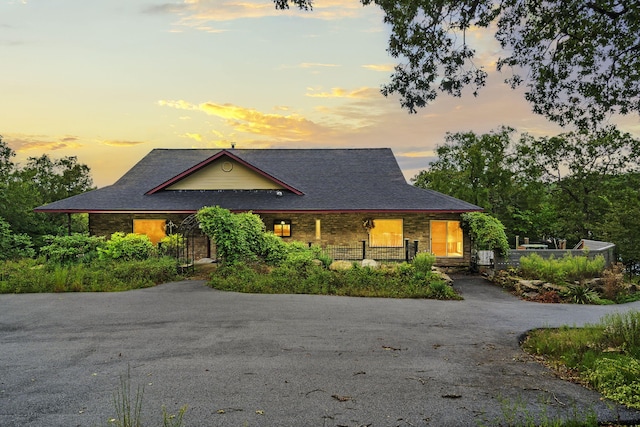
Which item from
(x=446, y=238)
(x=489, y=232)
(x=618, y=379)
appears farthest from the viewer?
(x=446, y=238)

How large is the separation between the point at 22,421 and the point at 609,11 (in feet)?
41.0

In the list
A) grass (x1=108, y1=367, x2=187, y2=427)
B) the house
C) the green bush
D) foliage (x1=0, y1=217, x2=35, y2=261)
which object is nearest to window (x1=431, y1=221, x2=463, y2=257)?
Answer: the house

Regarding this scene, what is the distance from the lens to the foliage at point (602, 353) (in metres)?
6.41

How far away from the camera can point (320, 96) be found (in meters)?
21.8

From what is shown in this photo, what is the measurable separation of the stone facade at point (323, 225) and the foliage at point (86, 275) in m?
5.57

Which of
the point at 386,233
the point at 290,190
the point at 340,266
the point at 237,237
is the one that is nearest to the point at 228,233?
the point at 237,237

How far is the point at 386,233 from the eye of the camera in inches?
942

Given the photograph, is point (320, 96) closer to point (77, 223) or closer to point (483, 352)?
point (483, 352)

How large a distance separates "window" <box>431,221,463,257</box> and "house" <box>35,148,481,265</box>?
0.05 metres

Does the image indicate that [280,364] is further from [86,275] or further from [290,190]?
[290,190]

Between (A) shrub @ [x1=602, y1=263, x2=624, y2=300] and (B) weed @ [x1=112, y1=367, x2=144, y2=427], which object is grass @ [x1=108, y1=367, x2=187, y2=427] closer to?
(B) weed @ [x1=112, y1=367, x2=144, y2=427]

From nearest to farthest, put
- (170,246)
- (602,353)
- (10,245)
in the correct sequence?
(602,353) → (170,246) → (10,245)

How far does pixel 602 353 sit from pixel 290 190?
18.3m

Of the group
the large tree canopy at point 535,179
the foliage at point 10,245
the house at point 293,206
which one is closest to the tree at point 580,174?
the large tree canopy at point 535,179
